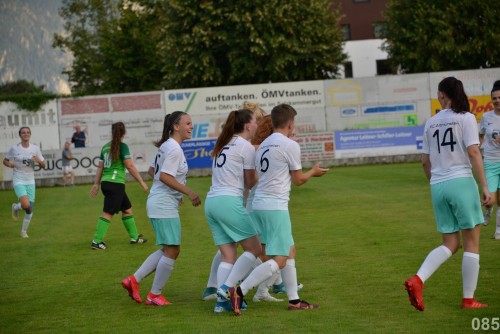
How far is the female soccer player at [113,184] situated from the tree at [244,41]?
32.1 m

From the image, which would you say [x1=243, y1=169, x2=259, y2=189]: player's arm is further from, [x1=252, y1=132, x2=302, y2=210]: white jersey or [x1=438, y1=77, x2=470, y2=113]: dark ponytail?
[x1=438, y1=77, x2=470, y2=113]: dark ponytail

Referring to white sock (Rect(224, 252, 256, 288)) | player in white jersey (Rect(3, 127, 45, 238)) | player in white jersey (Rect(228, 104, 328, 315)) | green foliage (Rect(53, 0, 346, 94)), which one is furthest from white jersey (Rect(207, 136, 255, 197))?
green foliage (Rect(53, 0, 346, 94))

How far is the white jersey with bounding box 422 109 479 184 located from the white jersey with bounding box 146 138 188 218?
2542mm

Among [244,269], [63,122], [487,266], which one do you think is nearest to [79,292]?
[244,269]

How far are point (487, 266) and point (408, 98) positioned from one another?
→ 95.2 ft

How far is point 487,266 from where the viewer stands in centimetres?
1118

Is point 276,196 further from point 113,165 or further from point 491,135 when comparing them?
point 113,165

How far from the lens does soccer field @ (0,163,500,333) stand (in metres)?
8.60

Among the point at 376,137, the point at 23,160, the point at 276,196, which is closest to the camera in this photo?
the point at 276,196

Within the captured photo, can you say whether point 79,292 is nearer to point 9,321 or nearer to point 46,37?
point 9,321

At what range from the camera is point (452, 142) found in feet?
28.2

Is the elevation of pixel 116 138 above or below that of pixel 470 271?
above

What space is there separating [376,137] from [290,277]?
101 ft

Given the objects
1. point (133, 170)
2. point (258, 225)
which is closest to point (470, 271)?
point (258, 225)
